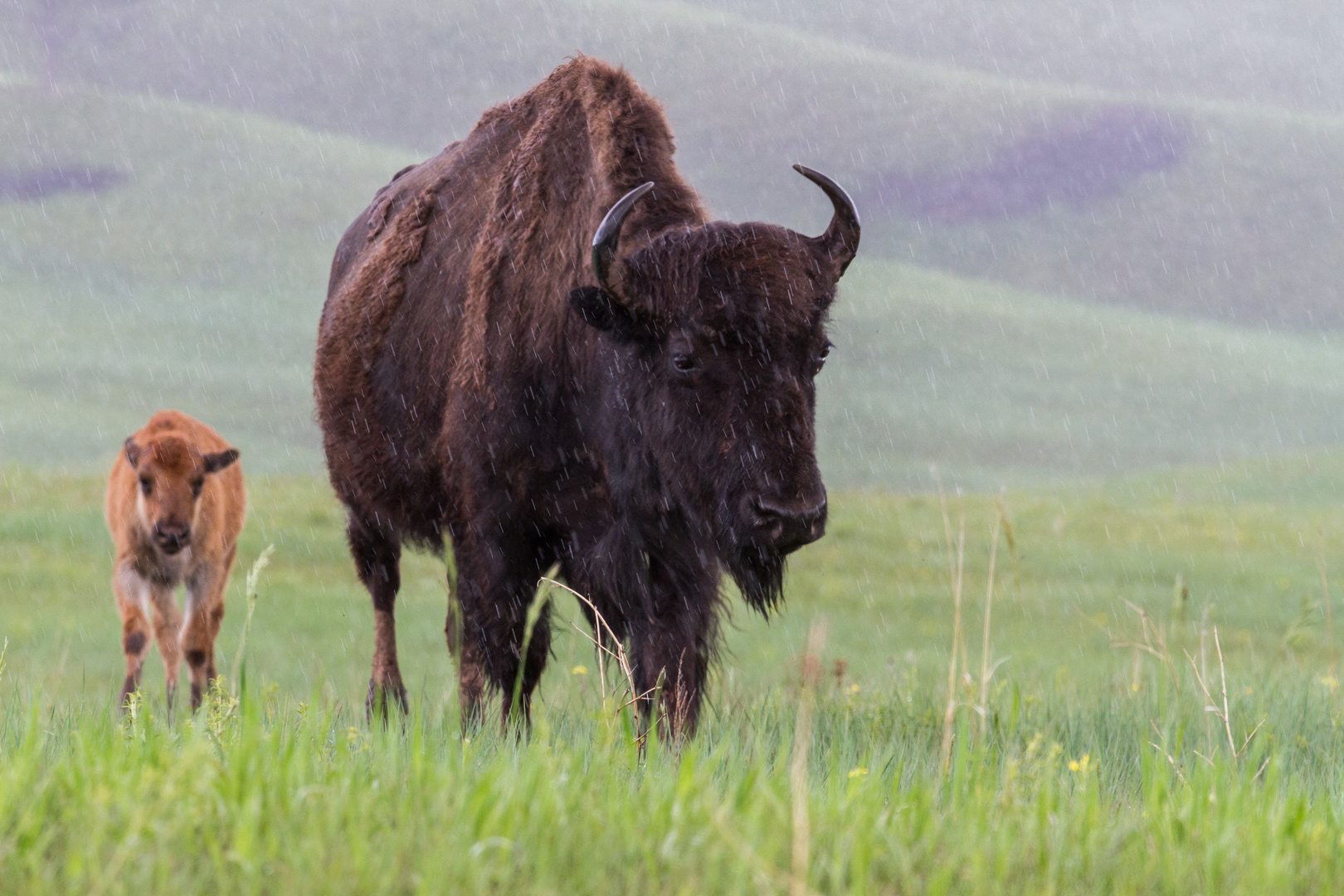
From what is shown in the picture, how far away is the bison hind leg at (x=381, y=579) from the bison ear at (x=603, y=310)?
11.4 ft

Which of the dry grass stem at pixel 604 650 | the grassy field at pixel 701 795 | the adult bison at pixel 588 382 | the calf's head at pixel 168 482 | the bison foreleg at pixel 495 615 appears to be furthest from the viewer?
the calf's head at pixel 168 482

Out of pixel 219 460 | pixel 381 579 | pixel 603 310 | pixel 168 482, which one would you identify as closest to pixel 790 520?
pixel 603 310

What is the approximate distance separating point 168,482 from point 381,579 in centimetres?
149

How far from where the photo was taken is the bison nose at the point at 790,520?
163 inches

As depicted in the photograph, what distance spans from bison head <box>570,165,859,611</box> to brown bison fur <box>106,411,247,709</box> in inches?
164

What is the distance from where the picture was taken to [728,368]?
179 inches

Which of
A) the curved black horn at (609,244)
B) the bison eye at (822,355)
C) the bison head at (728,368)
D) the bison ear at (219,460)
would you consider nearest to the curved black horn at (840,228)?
the bison head at (728,368)

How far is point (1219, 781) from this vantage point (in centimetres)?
324

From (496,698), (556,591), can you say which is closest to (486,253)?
(556,591)

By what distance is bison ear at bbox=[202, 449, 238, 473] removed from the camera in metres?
8.36

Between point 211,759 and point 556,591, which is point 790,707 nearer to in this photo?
point 556,591

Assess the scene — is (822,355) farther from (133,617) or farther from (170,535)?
(133,617)

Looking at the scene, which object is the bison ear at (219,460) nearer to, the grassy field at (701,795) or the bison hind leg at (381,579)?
the bison hind leg at (381,579)

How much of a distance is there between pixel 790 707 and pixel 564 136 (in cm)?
296
